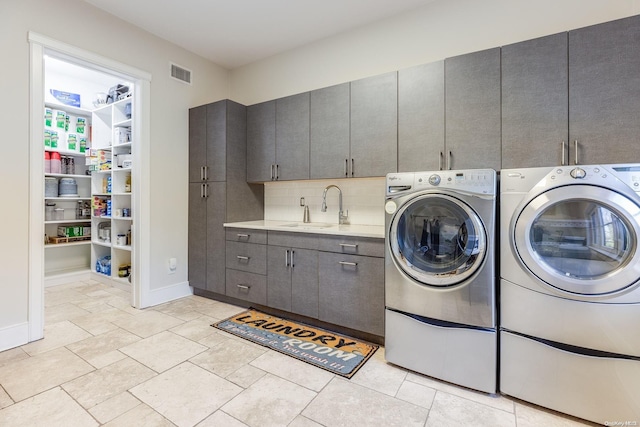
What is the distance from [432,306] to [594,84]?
1.58 metres

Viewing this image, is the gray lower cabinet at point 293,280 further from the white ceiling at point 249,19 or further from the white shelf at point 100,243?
the white shelf at point 100,243

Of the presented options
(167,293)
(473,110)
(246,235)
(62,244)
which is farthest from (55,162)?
(473,110)

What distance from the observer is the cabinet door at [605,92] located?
5.36ft

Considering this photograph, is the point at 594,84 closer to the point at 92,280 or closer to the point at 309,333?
the point at 309,333

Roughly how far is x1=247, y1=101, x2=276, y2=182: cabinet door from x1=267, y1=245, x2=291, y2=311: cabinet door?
843 millimetres

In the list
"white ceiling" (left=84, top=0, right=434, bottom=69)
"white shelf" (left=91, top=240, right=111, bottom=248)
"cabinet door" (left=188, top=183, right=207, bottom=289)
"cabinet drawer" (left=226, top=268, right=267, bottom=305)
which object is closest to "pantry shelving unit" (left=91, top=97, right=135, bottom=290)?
"white shelf" (left=91, top=240, right=111, bottom=248)

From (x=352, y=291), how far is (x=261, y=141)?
1.85 meters

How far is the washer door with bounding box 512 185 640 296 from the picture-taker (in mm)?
1414

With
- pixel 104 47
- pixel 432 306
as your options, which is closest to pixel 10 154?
pixel 104 47

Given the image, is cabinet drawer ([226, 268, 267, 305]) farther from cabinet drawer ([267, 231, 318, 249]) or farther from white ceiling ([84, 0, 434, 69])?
white ceiling ([84, 0, 434, 69])

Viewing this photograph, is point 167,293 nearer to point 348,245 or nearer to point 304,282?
point 304,282

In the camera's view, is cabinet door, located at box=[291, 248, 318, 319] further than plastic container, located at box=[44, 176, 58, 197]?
No

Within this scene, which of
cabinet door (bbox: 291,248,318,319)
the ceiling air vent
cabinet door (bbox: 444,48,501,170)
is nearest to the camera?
cabinet door (bbox: 444,48,501,170)

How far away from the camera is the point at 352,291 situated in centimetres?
233
